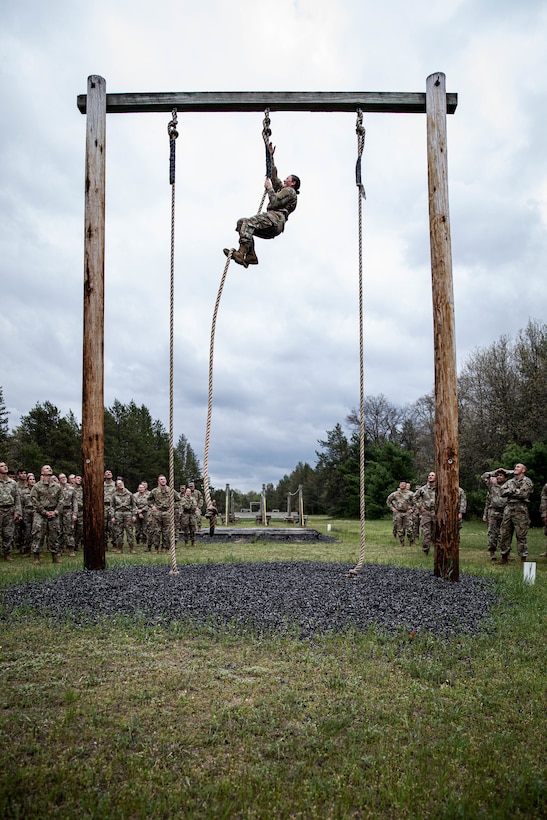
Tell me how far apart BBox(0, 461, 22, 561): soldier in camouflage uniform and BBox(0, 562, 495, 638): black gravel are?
640 centimetres

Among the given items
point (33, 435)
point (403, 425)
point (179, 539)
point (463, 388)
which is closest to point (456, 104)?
point (179, 539)

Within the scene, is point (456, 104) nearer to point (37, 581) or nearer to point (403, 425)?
point (37, 581)

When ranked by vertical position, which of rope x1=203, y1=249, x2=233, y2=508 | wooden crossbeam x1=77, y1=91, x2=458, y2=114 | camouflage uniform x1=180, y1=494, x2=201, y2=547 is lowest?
camouflage uniform x1=180, y1=494, x2=201, y2=547

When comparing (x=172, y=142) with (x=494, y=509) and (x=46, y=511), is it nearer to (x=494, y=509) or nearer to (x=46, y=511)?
(x=46, y=511)

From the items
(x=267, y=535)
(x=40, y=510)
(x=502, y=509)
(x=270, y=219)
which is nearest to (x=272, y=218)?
(x=270, y=219)

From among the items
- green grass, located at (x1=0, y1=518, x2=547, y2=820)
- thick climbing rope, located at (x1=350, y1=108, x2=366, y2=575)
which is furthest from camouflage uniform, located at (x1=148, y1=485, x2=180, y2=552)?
green grass, located at (x1=0, y1=518, x2=547, y2=820)

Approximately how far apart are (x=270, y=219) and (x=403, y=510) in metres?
12.8

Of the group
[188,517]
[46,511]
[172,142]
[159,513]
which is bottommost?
A: [188,517]

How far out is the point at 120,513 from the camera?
53.6ft

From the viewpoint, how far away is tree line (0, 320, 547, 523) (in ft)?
113

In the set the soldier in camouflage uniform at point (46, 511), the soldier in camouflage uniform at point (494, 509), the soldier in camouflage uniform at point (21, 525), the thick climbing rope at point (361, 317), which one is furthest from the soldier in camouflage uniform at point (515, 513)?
the soldier in camouflage uniform at point (21, 525)

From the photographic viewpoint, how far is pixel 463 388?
40.8m

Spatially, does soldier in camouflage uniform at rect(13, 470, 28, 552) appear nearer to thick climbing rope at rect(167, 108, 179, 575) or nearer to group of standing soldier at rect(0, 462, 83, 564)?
group of standing soldier at rect(0, 462, 83, 564)

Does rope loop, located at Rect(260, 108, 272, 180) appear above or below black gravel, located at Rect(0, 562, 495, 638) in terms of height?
above
